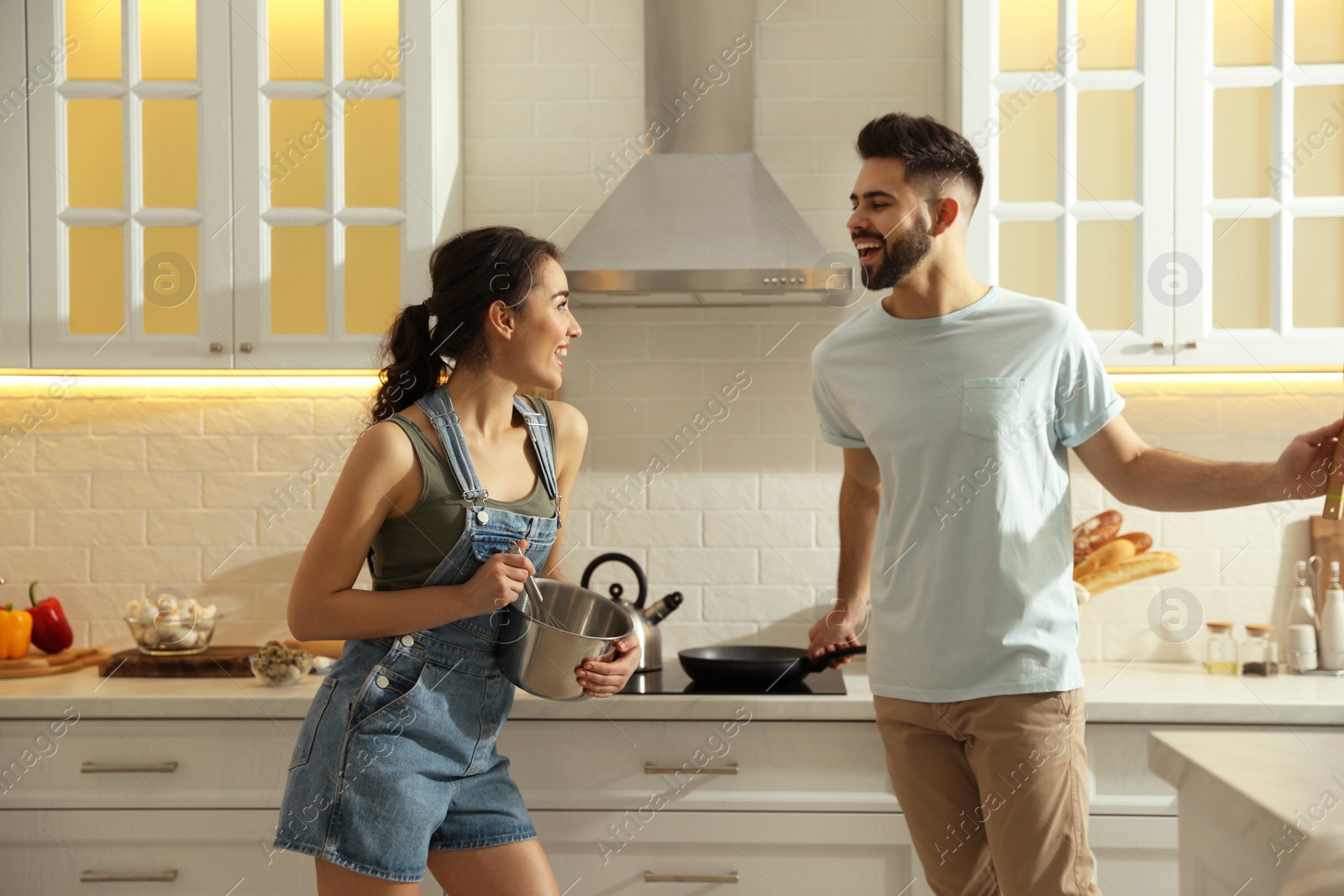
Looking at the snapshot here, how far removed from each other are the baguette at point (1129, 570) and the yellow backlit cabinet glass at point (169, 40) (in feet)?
7.62

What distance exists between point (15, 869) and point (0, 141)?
1535 millimetres

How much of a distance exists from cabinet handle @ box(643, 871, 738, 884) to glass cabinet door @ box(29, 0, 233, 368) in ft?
4.57

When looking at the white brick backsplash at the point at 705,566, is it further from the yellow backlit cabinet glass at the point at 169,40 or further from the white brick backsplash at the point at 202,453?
the yellow backlit cabinet glass at the point at 169,40

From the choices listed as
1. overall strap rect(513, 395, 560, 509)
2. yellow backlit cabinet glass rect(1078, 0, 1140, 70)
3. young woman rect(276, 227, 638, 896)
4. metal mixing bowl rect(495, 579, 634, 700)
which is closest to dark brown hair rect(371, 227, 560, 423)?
young woman rect(276, 227, 638, 896)

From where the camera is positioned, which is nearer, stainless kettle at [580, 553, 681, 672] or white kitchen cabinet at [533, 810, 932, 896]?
white kitchen cabinet at [533, 810, 932, 896]

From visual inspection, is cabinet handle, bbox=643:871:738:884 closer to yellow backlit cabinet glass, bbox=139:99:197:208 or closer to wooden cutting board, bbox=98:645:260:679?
wooden cutting board, bbox=98:645:260:679

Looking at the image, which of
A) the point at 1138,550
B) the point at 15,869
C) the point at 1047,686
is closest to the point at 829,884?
the point at 1047,686

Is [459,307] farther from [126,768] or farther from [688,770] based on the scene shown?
[126,768]

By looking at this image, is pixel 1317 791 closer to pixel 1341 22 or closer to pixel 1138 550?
pixel 1138 550

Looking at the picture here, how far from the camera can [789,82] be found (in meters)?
2.53

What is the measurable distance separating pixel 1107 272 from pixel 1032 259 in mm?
162

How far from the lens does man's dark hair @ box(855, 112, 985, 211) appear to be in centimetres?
160

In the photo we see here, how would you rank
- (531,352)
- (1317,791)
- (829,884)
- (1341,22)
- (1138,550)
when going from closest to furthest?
(1317,791) < (531,352) < (829,884) < (1341,22) < (1138,550)

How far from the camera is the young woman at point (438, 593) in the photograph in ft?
4.24
